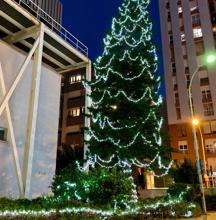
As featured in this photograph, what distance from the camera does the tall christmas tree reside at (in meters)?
17.4

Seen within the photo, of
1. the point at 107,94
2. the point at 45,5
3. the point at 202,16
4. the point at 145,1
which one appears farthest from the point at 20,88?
the point at 202,16

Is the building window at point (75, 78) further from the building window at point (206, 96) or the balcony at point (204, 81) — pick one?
the building window at point (206, 96)

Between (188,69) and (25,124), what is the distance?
131 feet

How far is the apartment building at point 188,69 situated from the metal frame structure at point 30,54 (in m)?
29.7

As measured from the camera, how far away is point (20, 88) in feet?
54.8

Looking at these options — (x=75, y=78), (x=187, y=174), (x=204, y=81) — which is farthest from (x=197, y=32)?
(x=187, y=174)

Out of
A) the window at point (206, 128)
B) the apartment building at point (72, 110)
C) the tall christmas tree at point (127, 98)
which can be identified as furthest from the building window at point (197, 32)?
the tall christmas tree at point (127, 98)

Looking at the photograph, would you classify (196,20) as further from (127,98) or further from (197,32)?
(127,98)

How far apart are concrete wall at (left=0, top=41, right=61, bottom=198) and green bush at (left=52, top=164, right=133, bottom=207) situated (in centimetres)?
365

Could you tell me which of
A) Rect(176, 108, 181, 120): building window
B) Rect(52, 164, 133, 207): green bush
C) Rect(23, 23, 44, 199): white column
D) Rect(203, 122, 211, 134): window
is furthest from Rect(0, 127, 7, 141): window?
Rect(176, 108, 181, 120): building window

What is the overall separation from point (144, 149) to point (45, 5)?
1390 cm

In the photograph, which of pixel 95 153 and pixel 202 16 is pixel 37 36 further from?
pixel 202 16

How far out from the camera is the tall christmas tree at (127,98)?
17406mm

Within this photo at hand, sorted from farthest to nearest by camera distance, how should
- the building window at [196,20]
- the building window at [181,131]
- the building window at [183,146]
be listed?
the building window at [196,20]
the building window at [181,131]
the building window at [183,146]
